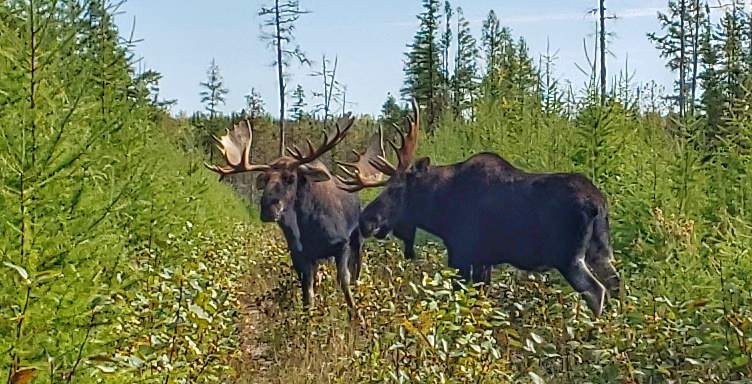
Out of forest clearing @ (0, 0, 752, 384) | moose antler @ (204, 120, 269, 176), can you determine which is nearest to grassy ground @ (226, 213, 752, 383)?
forest clearing @ (0, 0, 752, 384)

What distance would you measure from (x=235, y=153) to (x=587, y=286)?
5.39 m

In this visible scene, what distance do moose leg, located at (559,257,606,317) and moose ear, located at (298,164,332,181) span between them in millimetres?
3283

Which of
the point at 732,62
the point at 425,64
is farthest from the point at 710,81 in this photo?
the point at 425,64

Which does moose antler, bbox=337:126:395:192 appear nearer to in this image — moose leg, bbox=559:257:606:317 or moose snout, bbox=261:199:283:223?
moose snout, bbox=261:199:283:223

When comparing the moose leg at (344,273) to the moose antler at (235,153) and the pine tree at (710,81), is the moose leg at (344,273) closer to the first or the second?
the moose antler at (235,153)

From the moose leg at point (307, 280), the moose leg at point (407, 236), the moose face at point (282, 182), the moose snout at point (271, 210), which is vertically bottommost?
the moose leg at point (307, 280)

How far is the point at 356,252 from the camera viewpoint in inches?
443

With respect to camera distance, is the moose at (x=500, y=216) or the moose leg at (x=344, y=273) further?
the moose leg at (x=344, y=273)

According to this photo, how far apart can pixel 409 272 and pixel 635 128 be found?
137 inches

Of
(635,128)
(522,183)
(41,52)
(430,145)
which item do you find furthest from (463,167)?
(430,145)

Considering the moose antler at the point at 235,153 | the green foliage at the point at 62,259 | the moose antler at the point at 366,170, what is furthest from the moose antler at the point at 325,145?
the green foliage at the point at 62,259

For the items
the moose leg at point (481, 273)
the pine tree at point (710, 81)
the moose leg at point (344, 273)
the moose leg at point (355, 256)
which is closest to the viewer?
the moose leg at point (481, 273)

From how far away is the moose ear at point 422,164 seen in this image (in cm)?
975

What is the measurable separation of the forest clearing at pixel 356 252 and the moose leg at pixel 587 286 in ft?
0.07
